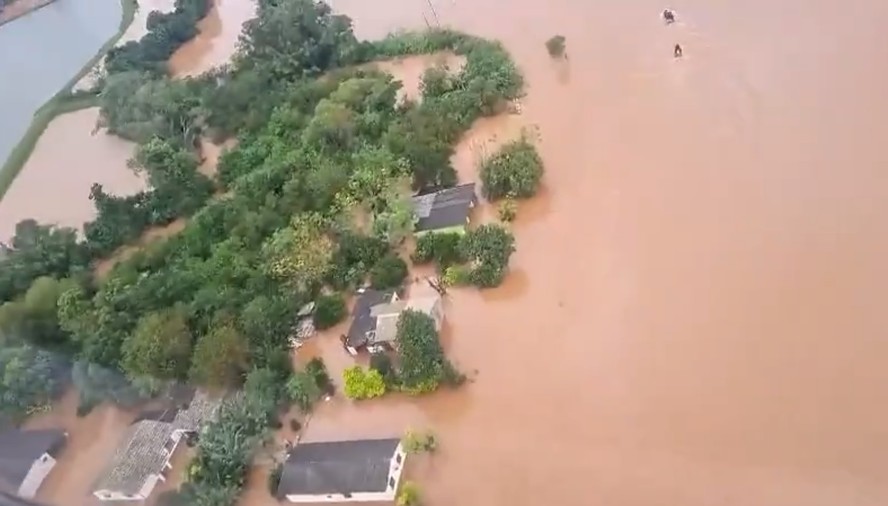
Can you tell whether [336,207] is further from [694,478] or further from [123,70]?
[123,70]

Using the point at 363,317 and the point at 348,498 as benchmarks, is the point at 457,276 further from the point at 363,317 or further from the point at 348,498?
the point at 348,498

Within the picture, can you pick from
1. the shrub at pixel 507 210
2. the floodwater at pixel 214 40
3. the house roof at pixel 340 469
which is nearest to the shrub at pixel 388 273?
the shrub at pixel 507 210

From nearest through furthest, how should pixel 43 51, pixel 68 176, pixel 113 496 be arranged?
pixel 113 496, pixel 68 176, pixel 43 51

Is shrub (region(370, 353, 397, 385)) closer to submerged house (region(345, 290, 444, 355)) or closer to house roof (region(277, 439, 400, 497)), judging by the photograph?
submerged house (region(345, 290, 444, 355))

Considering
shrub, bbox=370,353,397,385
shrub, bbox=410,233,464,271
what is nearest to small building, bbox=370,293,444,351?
shrub, bbox=370,353,397,385

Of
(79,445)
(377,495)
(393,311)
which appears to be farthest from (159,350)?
(377,495)

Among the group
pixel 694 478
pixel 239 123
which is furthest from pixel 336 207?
pixel 694 478
